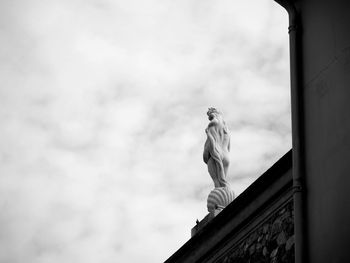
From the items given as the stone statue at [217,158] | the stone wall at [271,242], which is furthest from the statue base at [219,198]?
the stone wall at [271,242]

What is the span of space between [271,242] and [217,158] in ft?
13.0

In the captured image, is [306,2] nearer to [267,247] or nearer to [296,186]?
[296,186]

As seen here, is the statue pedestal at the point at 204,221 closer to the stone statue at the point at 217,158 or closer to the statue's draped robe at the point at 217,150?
the stone statue at the point at 217,158

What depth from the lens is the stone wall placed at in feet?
32.9

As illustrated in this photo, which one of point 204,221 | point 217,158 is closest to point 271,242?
point 204,221

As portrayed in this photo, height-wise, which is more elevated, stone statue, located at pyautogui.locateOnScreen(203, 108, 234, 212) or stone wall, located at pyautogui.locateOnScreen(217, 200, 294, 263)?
stone statue, located at pyautogui.locateOnScreen(203, 108, 234, 212)

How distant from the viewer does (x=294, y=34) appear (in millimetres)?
7645

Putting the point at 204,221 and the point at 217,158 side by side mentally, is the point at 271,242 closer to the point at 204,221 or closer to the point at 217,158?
the point at 204,221

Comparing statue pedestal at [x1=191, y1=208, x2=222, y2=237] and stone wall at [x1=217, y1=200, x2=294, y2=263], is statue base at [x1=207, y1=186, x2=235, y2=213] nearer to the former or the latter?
statue pedestal at [x1=191, y1=208, x2=222, y2=237]

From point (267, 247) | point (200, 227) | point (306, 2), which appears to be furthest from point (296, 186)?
point (200, 227)

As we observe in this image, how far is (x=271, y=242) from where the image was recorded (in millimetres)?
10477

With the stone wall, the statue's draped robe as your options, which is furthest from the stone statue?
the stone wall

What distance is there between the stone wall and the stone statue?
2065 millimetres

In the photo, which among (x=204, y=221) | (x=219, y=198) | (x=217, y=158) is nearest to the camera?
(x=204, y=221)
